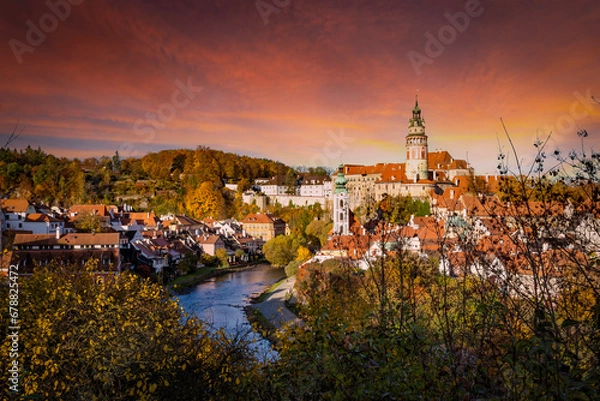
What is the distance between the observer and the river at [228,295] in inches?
654

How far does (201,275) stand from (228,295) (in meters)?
5.56

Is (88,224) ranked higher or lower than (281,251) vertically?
higher

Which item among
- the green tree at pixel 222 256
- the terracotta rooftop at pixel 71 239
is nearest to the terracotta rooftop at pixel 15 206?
the terracotta rooftop at pixel 71 239

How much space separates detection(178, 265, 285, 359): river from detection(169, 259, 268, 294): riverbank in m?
0.46

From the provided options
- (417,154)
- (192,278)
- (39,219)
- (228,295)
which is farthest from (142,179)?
(228,295)

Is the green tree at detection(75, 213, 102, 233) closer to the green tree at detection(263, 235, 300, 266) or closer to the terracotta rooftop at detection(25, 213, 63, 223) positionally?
the terracotta rooftop at detection(25, 213, 63, 223)

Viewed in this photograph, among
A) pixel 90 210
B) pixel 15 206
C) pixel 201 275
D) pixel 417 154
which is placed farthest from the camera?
pixel 417 154

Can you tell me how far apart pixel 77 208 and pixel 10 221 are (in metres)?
7.65

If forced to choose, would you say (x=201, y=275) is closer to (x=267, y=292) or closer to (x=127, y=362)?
(x=267, y=292)

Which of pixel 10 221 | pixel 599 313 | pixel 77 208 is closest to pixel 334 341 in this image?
pixel 599 313

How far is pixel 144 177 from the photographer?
60.5 meters

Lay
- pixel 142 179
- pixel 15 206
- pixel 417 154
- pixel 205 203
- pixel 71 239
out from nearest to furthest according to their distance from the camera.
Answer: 1. pixel 71 239
2. pixel 15 206
3. pixel 417 154
4. pixel 205 203
5. pixel 142 179

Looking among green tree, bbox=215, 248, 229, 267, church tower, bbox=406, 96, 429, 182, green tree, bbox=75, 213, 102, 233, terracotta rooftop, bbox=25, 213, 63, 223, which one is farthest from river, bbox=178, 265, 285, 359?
church tower, bbox=406, 96, 429, 182

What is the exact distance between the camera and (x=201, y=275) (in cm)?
2672
